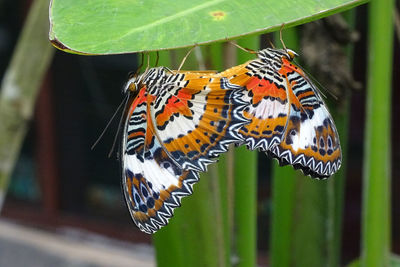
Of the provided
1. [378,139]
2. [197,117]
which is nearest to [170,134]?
[197,117]

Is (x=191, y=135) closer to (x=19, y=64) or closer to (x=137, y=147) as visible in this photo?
(x=137, y=147)

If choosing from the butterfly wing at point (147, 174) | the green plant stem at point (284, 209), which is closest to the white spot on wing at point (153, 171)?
the butterfly wing at point (147, 174)

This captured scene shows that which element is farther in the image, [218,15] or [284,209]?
[284,209]

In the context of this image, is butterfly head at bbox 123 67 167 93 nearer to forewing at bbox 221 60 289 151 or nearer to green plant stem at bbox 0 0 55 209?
forewing at bbox 221 60 289 151

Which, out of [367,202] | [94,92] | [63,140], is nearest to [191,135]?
[367,202]

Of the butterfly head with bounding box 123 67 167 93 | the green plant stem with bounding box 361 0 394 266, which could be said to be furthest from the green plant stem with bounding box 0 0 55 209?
the green plant stem with bounding box 361 0 394 266

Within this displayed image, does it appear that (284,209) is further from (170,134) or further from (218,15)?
(218,15)
